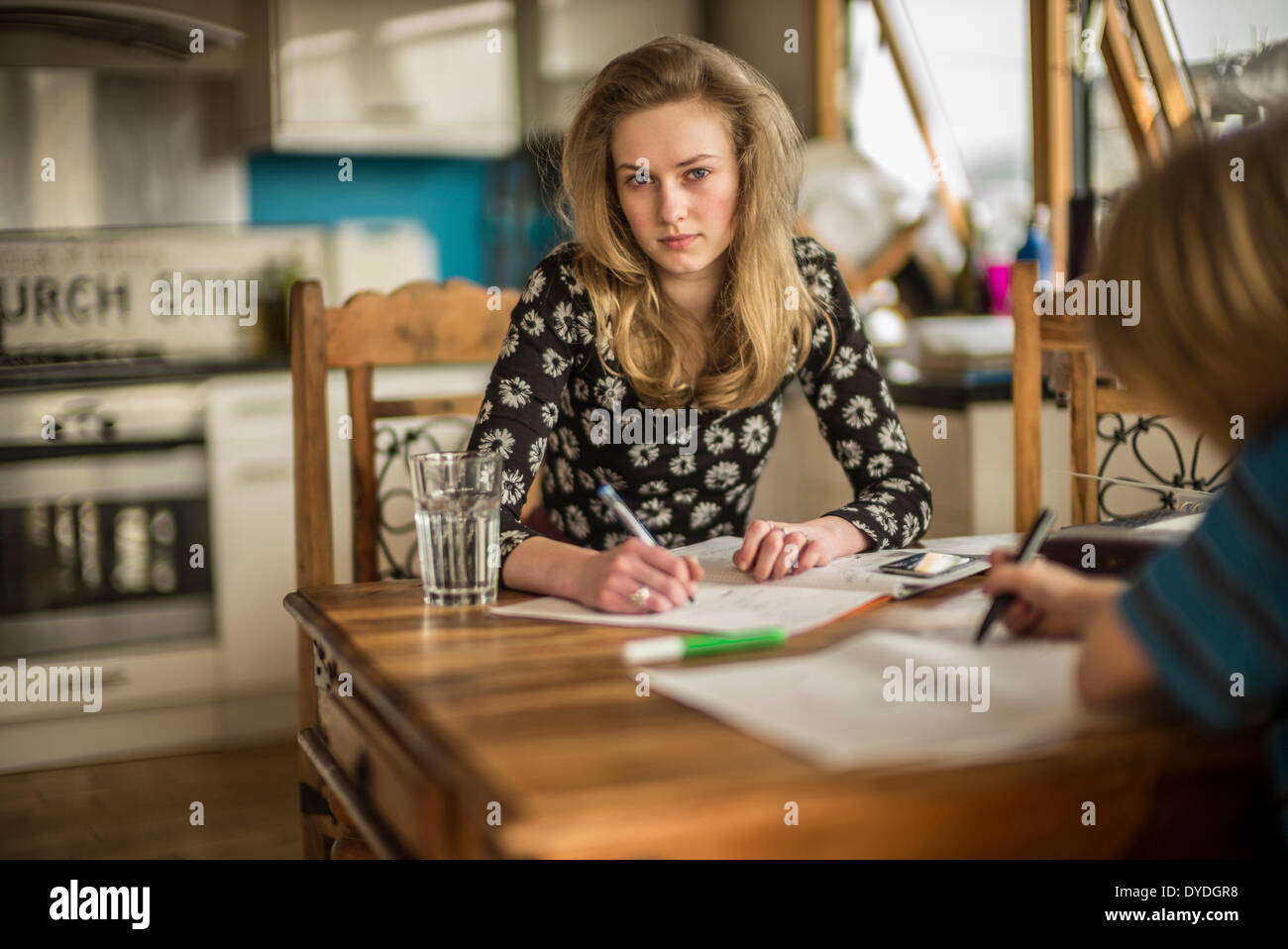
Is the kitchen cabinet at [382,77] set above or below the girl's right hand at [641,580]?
above

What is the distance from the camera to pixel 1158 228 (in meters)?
0.60

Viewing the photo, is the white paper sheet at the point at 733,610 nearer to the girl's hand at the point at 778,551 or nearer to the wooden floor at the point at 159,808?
the girl's hand at the point at 778,551

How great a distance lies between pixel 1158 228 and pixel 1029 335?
36.6 inches

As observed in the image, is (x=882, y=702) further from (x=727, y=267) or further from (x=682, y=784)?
(x=727, y=267)

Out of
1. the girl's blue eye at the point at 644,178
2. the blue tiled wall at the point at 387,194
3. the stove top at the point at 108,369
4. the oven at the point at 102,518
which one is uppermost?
the blue tiled wall at the point at 387,194

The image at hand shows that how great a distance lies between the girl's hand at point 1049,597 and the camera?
753mm

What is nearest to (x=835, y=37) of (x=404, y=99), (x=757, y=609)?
(x=404, y=99)

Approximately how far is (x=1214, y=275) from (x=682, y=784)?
341mm

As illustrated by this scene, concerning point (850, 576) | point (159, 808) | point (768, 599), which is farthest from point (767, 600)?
point (159, 808)

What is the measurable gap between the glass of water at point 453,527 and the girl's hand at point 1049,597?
0.41 meters

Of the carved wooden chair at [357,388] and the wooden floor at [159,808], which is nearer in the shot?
the carved wooden chair at [357,388]

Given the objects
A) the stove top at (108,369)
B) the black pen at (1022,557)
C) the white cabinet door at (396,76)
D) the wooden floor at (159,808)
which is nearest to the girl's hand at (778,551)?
the black pen at (1022,557)

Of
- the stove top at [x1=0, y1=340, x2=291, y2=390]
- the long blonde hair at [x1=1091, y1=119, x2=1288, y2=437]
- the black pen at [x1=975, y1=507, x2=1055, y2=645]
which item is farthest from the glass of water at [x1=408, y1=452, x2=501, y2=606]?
the stove top at [x1=0, y1=340, x2=291, y2=390]

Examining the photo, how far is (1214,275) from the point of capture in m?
0.57
